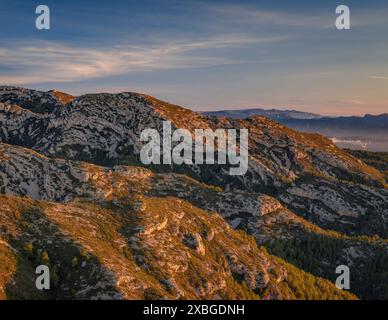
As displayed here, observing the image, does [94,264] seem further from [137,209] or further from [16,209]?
[137,209]

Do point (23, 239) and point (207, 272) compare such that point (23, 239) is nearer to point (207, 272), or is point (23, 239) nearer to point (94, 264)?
point (94, 264)

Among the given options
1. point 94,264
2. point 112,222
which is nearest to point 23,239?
point 94,264

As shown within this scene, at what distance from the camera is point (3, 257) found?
399ft

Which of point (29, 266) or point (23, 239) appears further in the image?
point (23, 239)

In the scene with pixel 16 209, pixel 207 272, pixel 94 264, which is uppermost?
Result: pixel 16 209
